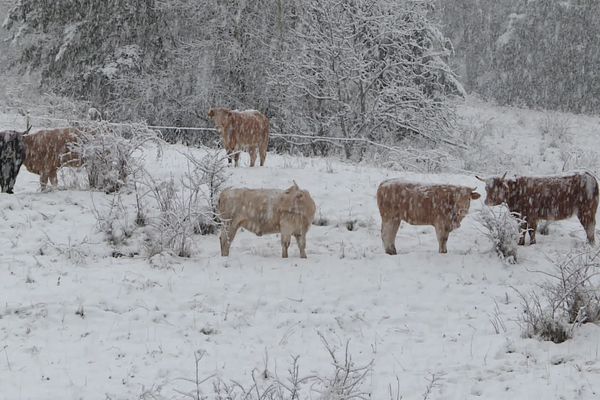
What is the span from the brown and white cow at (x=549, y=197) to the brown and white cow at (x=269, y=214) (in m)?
2.78

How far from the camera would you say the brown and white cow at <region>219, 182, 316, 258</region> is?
8742 mm

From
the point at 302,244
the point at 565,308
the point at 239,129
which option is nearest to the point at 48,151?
the point at 239,129

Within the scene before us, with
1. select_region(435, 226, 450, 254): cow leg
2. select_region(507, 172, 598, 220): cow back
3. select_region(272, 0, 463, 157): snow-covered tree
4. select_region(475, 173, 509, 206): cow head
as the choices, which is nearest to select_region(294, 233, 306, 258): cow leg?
select_region(435, 226, 450, 254): cow leg

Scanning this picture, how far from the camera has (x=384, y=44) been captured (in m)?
20.1

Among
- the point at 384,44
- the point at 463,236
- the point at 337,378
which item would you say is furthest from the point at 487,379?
the point at 384,44

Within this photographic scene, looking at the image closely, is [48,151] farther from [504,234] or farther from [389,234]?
[504,234]

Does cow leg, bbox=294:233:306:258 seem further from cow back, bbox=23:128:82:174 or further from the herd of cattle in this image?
cow back, bbox=23:128:82:174

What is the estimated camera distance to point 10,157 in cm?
1089

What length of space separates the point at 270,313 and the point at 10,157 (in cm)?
604

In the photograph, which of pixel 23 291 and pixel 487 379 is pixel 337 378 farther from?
pixel 23 291

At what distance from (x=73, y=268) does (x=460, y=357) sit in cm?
447

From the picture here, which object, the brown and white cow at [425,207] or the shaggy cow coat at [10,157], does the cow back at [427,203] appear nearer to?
the brown and white cow at [425,207]

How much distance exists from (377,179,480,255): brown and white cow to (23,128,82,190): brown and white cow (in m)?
5.24

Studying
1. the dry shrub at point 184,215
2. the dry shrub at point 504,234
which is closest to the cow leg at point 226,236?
the dry shrub at point 184,215
